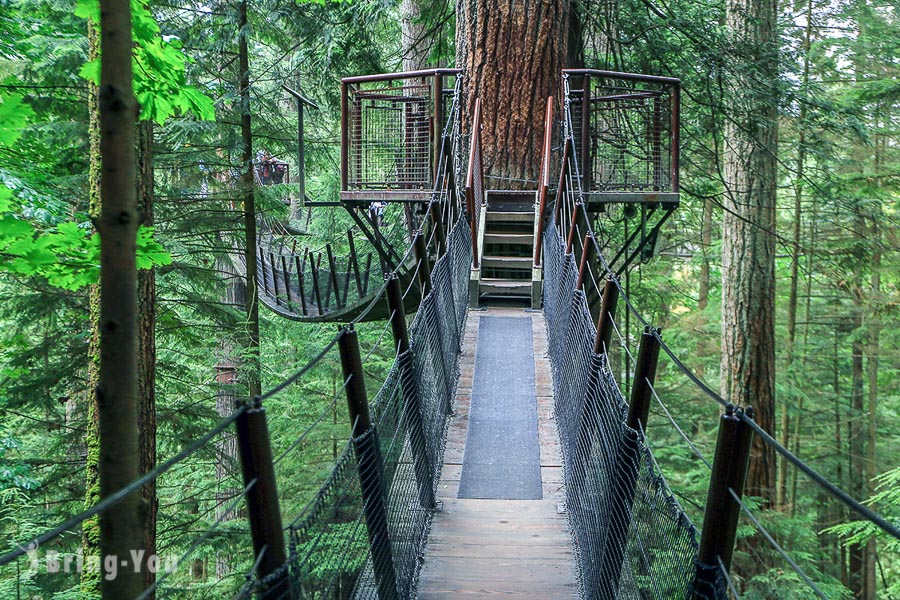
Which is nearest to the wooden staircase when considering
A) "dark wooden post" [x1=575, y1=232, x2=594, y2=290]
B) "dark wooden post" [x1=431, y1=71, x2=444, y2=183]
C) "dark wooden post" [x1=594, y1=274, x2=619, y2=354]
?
"dark wooden post" [x1=431, y1=71, x2=444, y2=183]

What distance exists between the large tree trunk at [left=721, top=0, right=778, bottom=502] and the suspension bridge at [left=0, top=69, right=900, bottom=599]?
53.6 inches

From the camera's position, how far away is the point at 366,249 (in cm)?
1413

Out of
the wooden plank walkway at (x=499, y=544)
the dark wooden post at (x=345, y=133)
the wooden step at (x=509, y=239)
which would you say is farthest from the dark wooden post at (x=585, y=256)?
the dark wooden post at (x=345, y=133)

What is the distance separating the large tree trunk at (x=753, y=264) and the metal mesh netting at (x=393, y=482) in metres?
4.22

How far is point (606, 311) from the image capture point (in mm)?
3598

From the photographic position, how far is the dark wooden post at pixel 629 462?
2.65 m

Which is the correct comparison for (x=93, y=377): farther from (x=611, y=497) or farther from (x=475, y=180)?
(x=475, y=180)

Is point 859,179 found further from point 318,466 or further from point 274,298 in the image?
point 318,466

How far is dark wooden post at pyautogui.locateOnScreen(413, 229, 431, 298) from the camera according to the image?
179 inches

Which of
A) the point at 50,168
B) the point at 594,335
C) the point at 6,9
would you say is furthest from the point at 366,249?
the point at 594,335

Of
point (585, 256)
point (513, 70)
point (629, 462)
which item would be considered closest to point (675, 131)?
point (513, 70)

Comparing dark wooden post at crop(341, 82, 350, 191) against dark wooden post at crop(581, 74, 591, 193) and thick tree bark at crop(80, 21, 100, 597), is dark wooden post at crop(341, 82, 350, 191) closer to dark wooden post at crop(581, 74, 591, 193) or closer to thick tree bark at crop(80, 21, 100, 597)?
dark wooden post at crop(581, 74, 591, 193)

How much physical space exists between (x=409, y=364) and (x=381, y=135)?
5.55m

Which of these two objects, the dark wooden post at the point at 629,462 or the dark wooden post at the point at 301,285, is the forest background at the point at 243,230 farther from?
the dark wooden post at the point at 629,462
